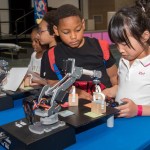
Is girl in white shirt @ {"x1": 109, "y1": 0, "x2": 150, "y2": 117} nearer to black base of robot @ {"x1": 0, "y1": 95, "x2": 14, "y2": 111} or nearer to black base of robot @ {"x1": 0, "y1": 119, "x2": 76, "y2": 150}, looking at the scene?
black base of robot @ {"x1": 0, "y1": 119, "x2": 76, "y2": 150}

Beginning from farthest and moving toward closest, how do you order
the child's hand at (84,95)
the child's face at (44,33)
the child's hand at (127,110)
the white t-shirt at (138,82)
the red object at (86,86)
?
the child's face at (44,33) < the red object at (86,86) < the child's hand at (84,95) < the white t-shirt at (138,82) < the child's hand at (127,110)

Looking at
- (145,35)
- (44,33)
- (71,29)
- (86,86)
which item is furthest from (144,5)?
(44,33)

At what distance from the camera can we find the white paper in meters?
1.18

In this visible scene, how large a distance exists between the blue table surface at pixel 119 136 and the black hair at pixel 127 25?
0.28 metres

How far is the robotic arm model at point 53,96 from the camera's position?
71cm

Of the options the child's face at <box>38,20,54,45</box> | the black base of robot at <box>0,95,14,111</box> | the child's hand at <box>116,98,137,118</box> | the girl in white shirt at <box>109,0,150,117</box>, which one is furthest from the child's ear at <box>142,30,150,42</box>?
the child's face at <box>38,20,54,45</box>

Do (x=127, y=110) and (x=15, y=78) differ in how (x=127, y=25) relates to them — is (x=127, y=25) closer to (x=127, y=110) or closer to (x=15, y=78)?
(x=127, y=110)

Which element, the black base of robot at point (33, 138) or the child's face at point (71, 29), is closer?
the black base of robot at point (33, 138)

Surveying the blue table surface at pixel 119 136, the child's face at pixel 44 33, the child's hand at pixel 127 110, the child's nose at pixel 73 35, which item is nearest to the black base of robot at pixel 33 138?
the blue table surface at pixel 119 136

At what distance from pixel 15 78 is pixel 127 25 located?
55cm

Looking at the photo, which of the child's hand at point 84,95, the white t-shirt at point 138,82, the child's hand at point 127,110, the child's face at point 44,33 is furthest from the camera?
the child's face at point 44,33

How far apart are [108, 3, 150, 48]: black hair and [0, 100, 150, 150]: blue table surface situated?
11.2 inches

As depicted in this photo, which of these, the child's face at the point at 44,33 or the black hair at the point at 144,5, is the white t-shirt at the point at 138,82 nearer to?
the black hair at the point at 144,5

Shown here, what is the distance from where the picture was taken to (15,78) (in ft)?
3.95
